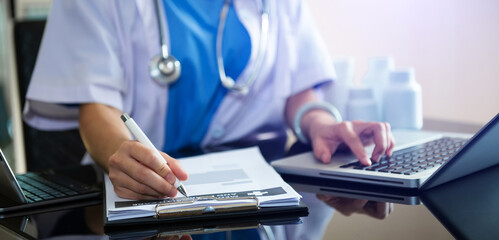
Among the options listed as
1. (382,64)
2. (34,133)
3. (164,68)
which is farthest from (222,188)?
(34,133)

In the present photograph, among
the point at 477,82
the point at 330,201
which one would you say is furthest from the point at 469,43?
the point at 330,201

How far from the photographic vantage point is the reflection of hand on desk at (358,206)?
577mm

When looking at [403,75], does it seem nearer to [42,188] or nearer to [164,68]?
[164,68]

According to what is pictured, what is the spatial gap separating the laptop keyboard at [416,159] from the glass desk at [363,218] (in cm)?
4

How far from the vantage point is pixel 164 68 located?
93 cm

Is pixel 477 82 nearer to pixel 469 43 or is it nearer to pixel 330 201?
pixel 469 43

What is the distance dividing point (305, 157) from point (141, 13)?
1.31ft

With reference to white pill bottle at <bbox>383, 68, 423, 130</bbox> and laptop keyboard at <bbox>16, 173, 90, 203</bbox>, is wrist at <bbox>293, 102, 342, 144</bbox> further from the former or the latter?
laptop keyboard at <bbox>16, 173, 90, 203</bbox>

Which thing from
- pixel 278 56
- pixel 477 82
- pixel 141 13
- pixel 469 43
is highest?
pixel 141 13

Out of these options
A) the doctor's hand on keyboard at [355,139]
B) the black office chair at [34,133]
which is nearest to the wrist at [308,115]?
the doctor's hand on keyboard at [355,139]

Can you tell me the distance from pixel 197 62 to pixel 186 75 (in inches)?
1.2

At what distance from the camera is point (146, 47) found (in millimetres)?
953

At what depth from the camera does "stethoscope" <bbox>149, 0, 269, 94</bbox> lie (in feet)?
3.06

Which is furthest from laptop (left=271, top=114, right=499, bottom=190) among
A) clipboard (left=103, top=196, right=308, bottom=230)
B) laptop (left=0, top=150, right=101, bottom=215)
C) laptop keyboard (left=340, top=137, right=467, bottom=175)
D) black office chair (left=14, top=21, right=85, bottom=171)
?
black office chair (left=14, top=21, right=85, bottom=171)
